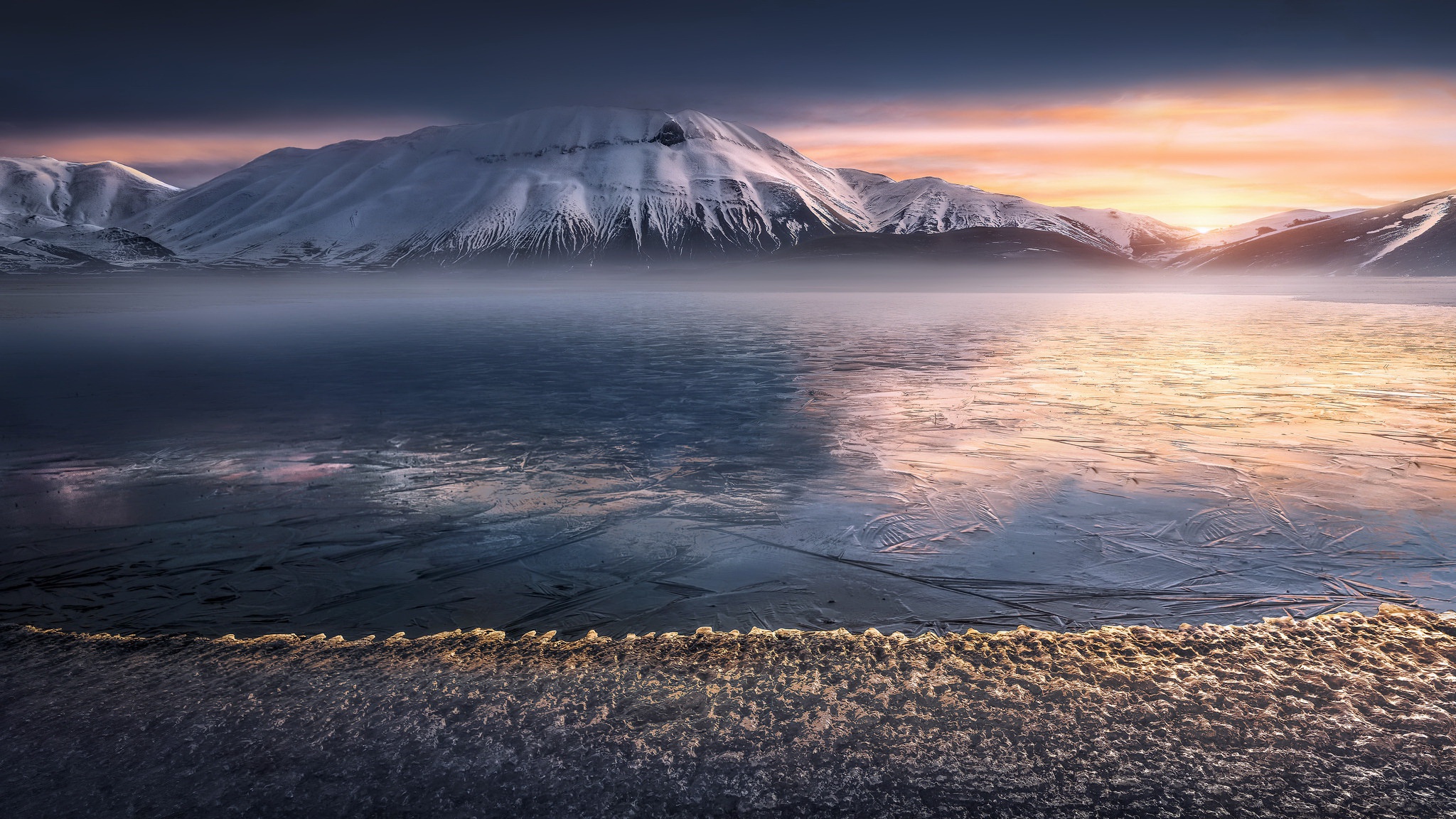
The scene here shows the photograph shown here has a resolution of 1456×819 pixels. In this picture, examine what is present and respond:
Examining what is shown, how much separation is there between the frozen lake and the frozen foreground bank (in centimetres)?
58

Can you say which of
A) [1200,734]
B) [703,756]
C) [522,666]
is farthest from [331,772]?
[1200,734]

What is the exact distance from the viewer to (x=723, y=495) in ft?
31.0

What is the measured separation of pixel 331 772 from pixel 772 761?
2.21 m

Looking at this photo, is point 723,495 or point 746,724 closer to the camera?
point 746,724

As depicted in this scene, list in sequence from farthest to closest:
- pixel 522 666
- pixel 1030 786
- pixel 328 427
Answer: pixel 328 427 < pixel 522 666 < pixel 1030 786

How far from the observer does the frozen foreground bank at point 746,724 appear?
154 inches

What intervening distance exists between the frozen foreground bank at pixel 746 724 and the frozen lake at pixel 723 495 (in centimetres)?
58

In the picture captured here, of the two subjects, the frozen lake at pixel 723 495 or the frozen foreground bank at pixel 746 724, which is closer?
the frozen foreground bank at pixel 746 724

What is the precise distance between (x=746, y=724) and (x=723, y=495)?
497 cm

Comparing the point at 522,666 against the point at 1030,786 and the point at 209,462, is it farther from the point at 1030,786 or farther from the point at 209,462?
the point at 209,462

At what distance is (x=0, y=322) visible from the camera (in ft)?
136

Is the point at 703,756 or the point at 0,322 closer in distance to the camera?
the point at 703,756

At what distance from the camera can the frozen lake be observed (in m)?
6.46

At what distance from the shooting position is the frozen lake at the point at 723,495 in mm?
6461
